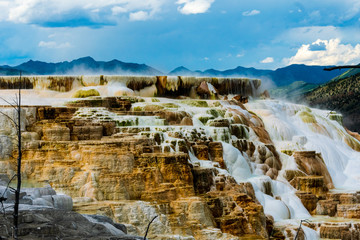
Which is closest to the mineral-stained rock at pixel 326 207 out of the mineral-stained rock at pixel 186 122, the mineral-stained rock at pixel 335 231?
the mineral-stained rock at pixel 335 231

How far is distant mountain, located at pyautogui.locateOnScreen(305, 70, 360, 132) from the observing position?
61.8 m

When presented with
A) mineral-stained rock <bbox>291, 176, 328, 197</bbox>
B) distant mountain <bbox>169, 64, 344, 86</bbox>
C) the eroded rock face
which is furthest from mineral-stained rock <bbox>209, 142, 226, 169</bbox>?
distant mountain <bbox>169, 64, 344, 86</bbox>

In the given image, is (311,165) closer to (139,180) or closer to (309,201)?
(309,201)

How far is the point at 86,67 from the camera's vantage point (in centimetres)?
8206

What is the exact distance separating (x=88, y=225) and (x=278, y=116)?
26116mm

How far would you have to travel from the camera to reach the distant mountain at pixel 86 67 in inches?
3111

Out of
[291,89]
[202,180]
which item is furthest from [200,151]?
[291,89]

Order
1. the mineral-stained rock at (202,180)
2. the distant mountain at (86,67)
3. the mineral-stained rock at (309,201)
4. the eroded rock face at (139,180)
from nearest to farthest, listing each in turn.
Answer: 1. the eroded rock face at (139,180)
2. the mineral-stained rock at (202,180)
3. the mineral-stained rock at (309,201)
4. the distant mountain at (86,67)

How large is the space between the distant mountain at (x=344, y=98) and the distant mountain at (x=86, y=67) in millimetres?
23169

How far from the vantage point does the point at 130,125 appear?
84.7 feet

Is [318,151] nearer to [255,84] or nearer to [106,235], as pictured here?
[255,84]

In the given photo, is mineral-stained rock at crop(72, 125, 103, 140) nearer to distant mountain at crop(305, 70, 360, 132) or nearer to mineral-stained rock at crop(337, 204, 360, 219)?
mineral-stained rock at crop(337, 204, 360, 219)

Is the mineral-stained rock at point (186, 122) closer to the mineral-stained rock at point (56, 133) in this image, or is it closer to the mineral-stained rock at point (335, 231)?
the mineral-stained rock at point (56, 133)

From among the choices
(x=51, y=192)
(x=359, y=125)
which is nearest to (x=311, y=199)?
(x=51, y=192)
